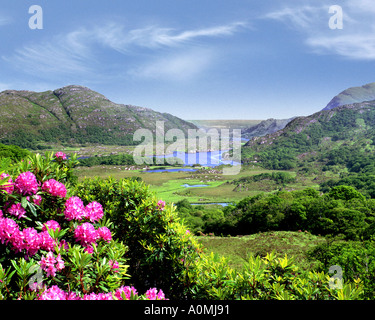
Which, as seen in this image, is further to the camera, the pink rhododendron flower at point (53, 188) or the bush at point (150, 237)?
the bush at point (150, 237)

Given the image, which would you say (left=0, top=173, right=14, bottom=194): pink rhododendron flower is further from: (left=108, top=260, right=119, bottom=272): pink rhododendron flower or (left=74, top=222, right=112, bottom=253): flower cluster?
(left=108, top=260, right=119, bottom=272): pink rhododendron flower

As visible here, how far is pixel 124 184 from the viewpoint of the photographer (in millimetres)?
6688

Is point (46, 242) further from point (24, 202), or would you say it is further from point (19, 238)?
point (24, 202)

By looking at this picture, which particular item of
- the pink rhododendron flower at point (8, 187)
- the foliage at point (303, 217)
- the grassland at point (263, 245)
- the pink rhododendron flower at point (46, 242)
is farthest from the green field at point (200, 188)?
the pink rhododendron flower at point (46, 242)

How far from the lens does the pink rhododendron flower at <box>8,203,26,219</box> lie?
342 centimetres

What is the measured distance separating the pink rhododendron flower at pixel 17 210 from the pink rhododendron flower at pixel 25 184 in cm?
20

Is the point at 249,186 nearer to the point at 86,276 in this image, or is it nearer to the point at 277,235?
the point at 277,235

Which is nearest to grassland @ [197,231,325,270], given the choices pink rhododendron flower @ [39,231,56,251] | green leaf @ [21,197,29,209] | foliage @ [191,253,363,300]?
foliage @ [191,253,363,300]

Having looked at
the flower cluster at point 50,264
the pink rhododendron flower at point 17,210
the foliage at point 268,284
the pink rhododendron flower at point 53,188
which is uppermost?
the pink rhododendron flower at point 53,188

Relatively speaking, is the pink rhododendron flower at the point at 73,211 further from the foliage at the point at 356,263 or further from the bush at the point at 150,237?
the foliage at the point at 356,263

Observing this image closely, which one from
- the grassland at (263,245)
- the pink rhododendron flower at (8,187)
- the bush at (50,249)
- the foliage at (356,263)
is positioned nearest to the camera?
the bush at (50,249)

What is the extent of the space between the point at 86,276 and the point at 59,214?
3.69 ft

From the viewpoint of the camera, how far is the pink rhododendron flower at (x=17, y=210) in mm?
3416
